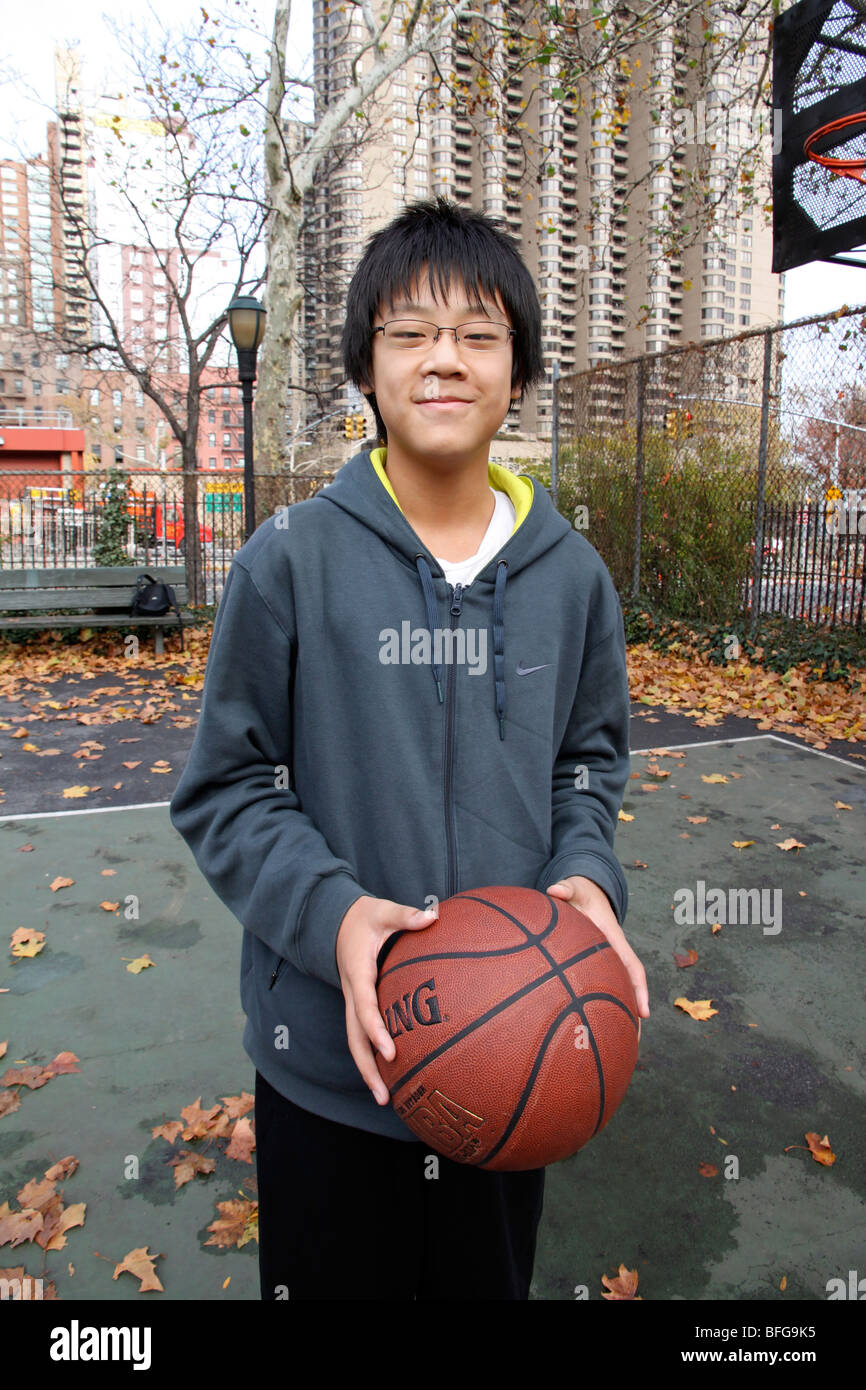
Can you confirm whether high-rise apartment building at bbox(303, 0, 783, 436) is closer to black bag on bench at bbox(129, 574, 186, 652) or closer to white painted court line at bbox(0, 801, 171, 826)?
white painted court line at bbox(0, 801, 171, 826)

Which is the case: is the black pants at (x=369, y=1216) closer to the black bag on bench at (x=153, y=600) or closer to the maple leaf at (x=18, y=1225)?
the maple leaf at (x=18, y=1225)

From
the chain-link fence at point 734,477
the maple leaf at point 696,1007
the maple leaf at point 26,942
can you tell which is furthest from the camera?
the chain-link fence at point 734,477

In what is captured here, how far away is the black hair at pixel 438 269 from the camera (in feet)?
5.27

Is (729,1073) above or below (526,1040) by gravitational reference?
below

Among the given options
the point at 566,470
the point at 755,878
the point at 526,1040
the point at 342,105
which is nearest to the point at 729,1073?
the point at 755,878

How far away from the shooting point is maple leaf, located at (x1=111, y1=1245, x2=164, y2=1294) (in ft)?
7.82

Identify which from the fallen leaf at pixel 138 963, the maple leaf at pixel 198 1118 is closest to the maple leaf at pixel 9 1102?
the maple leaf at pixel 198 1118

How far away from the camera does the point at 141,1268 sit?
8.02 ft

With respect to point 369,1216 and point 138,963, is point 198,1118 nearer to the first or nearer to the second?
point 138,963

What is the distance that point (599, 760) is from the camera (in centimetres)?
184

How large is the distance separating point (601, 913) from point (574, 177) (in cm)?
3268
